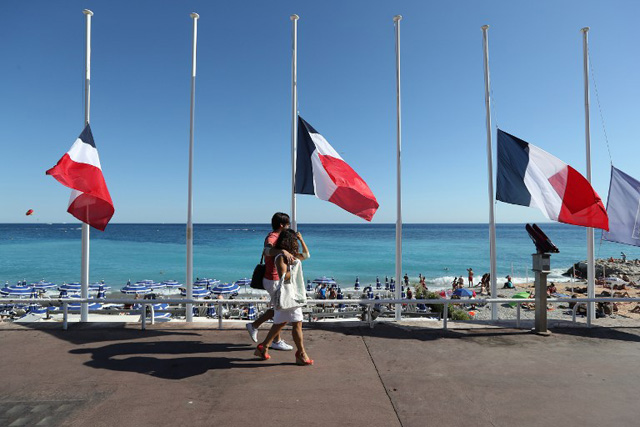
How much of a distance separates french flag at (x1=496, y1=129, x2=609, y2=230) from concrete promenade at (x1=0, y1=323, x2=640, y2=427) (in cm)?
202

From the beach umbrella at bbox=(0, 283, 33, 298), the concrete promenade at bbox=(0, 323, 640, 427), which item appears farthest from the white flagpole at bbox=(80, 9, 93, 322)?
the beach umbrella at bbox=(0, 283, 33, 298)

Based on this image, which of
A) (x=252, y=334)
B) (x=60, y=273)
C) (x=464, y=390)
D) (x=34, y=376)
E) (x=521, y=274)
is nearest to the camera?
(x=464, y=390)

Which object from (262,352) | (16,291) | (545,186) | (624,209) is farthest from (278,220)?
(16,291)

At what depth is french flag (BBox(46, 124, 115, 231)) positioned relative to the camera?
618cm

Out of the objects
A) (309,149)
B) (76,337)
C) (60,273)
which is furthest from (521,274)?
(60,273)

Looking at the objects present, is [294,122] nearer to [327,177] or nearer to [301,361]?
[327,177]

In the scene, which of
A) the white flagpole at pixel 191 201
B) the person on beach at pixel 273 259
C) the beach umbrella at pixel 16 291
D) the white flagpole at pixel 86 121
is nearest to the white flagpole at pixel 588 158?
the person on beach at pixel 273 259

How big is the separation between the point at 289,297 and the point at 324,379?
1.00 meters

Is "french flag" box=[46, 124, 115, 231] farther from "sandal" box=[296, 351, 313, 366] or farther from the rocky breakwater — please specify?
the rocky breakwater

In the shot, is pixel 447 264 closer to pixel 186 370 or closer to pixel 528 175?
pixel 528 175

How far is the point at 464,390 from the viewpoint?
152 inches

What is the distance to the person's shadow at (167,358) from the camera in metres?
4.34

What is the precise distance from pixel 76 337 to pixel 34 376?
5.14ft

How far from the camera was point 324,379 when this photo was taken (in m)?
4.11
